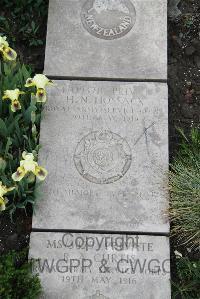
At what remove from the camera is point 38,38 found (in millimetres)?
4406

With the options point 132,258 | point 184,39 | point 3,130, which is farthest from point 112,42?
point 132,258

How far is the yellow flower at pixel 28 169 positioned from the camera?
335 centimetres

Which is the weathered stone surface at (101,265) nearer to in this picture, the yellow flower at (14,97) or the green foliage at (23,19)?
the yellow flower at (14,97)

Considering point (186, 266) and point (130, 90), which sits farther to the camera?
point (130, 90)

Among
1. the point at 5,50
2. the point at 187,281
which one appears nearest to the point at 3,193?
the point at 5,50

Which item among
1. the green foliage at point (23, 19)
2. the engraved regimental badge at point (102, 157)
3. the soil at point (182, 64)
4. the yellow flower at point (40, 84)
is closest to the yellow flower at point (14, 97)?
the yellow flower at point (40, 84)

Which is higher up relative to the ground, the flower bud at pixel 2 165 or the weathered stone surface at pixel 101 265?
the flower bud at pixel 2 165

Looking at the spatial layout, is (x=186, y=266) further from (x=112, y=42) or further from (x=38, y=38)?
(x=38, y=38)

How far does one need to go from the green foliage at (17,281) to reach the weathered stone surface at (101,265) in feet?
0.36

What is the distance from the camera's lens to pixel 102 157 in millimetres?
→ 3719

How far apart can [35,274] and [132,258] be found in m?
0.59

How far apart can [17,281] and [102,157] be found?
0.98 meters

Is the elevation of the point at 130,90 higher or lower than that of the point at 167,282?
higher

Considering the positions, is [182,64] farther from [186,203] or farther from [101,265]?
[101,265]
